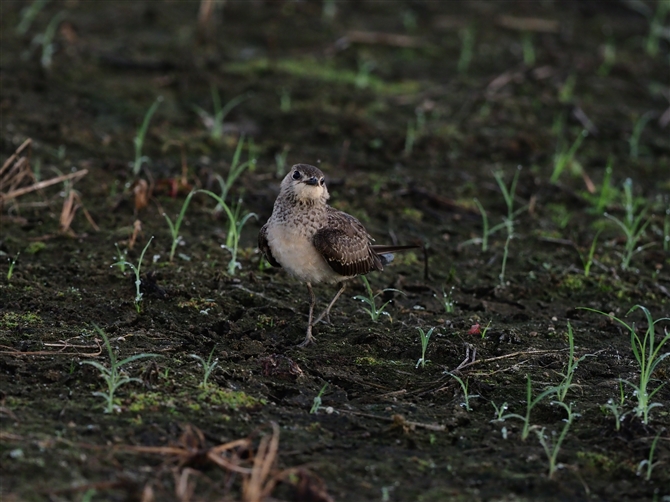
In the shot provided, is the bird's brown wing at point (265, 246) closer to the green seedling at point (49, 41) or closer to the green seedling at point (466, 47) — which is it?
the green seedling at point (49, 41)

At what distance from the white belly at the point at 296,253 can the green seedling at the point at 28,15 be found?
17.4ft

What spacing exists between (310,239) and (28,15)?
5568 mm

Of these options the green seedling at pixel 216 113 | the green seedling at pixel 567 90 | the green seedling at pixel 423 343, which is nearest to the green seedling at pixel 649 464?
the green seedling at pixel 423 343

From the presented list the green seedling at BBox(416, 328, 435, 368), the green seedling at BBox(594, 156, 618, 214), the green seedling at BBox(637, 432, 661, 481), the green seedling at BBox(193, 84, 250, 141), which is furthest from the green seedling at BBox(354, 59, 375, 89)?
the green seedling at BBox(637, 432, 661, 481)

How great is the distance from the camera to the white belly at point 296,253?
554cm

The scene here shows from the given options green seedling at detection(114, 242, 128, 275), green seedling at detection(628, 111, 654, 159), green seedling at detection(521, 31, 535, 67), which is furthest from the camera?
green seedling at detection(521, 31, 535, 67)

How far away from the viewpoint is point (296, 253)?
5543 millimetres

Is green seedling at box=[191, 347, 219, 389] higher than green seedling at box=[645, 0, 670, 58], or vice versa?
green seedling at box=[645, 0, 670, 58]

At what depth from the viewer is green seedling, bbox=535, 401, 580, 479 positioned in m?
4.12

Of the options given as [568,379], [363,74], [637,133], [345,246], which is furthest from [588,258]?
[363,74]

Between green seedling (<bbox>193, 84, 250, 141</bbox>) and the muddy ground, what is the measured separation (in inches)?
4.6

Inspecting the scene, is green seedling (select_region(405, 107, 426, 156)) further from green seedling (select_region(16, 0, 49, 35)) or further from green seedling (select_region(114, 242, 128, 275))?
green seedling (select_region(16, 0, 49, 35))

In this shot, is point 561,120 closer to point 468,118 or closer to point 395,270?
point 468,118

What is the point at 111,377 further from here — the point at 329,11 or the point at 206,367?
the point at 329,11
